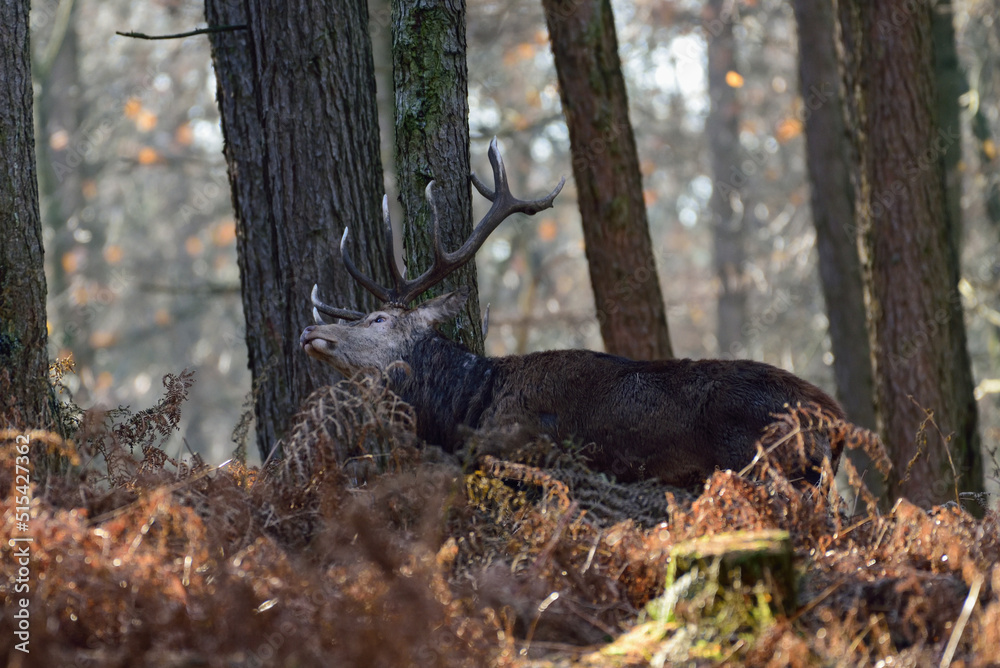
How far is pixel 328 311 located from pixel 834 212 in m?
6.33

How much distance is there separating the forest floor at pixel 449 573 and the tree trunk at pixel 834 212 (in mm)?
6057

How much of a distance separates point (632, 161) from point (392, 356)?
3.29 m

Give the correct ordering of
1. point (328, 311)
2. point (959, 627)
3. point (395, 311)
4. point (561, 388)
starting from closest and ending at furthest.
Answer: point (959, 627), point (561, 388), point (395, 311), point (328, 311)

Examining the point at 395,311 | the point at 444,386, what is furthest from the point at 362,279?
the point at 444,386

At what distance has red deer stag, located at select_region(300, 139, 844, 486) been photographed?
215 inches

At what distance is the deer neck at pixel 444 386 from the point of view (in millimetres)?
6305

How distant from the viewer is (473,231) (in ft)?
21.8

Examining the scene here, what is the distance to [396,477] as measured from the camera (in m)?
4.40

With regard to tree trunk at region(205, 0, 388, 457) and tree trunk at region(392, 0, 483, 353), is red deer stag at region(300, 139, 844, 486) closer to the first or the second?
tree trunk at region(392, 0, 483, 353)

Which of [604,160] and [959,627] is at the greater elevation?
[604,160]

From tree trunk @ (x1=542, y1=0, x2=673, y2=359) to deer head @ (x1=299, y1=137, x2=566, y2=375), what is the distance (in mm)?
1925

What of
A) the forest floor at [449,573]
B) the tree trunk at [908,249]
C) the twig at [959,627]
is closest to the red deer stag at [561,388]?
the forest floor at [449,573]

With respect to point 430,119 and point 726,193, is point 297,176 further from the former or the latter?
point 726,193

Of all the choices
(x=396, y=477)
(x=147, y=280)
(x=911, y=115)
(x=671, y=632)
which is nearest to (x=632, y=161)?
(x=911, y=115)
